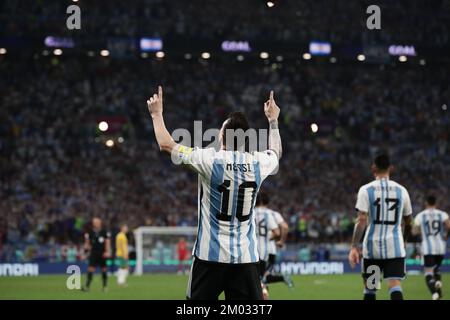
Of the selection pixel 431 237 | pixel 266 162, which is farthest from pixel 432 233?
pixel 266 162

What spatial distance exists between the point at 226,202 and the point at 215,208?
0.11 m

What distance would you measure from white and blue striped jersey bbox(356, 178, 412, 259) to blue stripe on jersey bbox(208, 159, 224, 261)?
195 inches

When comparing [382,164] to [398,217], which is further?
[398,217]

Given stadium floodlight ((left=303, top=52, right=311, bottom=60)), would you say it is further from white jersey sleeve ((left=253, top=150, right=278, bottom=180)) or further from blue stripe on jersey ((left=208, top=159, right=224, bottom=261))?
blue stripe on jersey ((left=208, top=159, right=224, bottom=261))

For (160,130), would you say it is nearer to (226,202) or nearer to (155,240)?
(226,202)

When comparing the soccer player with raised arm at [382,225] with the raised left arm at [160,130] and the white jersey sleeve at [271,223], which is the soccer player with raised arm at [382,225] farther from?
the raised left arm at [160,130]

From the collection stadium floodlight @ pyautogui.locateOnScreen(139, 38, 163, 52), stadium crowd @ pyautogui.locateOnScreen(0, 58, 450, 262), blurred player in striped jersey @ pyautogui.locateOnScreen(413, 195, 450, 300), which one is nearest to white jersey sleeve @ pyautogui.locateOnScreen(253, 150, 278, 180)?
blurred player in striped jersey @ pyautogui.locateOnScreen(413, 195, 450, 300)

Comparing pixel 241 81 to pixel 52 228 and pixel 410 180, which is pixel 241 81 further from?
pixel 52 228

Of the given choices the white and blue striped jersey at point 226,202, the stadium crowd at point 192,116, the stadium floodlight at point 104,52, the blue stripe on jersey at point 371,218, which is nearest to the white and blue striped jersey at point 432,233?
the blue stripe on jersey at point 371,218

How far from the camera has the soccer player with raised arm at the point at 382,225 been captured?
12.1m

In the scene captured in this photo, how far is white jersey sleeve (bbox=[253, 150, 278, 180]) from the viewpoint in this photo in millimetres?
7648

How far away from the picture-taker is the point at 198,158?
7.45m

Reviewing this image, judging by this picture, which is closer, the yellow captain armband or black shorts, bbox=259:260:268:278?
the yellow captain armband

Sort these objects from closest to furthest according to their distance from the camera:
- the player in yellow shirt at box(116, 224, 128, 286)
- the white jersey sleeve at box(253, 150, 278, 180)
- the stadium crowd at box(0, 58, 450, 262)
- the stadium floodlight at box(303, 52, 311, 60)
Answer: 1. the white jersey sleeve at box(253, 150, 278, 180)
2. the player in yellow shirt at box(116, 224, 128, 286)
3. the stadium crowd at box(0, 58, 450, 262)
4. the stadium floodlight at box(303, 52, 311, 60)
